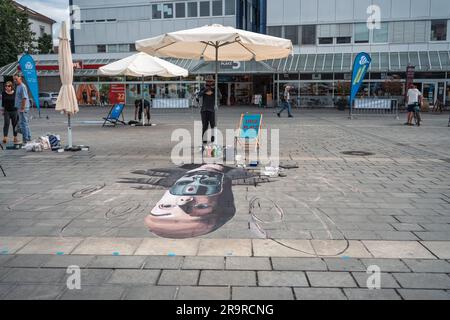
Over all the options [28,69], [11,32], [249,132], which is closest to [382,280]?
[249,132]

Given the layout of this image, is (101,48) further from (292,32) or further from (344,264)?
(344,264)

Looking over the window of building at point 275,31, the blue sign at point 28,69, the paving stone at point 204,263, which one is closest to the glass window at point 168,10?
the window of building at point 275,31

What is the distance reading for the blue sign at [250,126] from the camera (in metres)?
10.1

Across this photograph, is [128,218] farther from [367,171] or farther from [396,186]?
[367,171]

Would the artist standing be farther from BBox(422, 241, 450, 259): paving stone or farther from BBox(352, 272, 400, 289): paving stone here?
BBox(352, 272, 400, 289): paving stone

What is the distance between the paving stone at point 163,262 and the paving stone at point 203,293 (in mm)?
449

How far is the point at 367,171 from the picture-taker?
7984 mm

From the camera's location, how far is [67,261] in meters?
3.78

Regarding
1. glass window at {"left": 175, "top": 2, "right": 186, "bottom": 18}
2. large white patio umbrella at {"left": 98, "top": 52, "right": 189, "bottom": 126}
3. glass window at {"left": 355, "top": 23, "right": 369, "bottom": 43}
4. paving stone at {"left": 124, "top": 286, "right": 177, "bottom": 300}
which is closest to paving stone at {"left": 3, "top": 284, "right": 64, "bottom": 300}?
paving stone at {"left": 124, "top": 286, "right": 177, "bottom": 300}

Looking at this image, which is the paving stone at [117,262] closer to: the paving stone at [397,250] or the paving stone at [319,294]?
the paving stone at [319,294]

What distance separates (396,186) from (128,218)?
4.30m

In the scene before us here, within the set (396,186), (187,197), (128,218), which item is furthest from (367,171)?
(128,218)

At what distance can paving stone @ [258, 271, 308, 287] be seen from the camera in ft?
10.8
